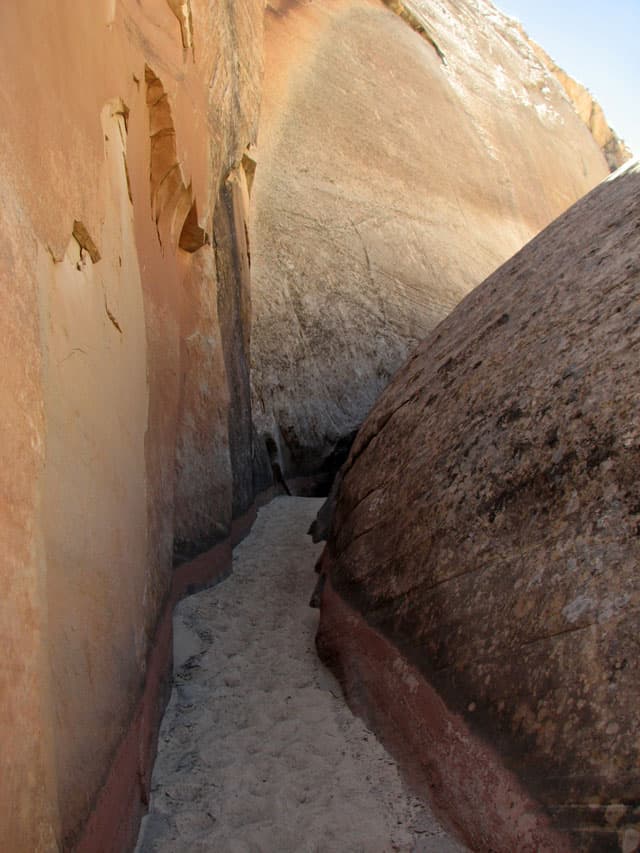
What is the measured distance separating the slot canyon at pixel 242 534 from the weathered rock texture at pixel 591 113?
43.0ft

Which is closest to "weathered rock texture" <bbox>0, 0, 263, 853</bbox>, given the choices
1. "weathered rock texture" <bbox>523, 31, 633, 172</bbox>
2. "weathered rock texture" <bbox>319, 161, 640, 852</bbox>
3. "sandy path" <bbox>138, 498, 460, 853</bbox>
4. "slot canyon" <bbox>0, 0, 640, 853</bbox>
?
"slot canyon" <bbox>0, 0, 640, 853</bbox>

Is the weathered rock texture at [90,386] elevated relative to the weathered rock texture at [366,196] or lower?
lower

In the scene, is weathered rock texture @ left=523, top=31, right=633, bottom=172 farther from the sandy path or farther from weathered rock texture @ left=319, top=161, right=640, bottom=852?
the sandy path

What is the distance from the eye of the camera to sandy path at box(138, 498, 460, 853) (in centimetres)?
257

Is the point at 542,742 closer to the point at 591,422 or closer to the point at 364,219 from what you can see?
the point at 591,422

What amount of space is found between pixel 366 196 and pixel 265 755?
23.4 ft

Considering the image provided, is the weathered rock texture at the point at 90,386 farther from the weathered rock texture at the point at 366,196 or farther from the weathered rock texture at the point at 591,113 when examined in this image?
the weathered rock texture at the point at 591,113

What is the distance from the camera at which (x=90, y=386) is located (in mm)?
2287

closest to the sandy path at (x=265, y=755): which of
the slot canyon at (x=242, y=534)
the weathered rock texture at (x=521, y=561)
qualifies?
the slot canyon at (x=242, y=534)

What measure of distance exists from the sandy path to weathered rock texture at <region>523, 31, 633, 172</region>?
15333 mm

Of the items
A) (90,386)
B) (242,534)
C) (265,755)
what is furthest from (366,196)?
(90,386)

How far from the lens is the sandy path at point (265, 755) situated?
2566 mm

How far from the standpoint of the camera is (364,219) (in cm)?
884

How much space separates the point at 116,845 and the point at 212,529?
8.03ft
